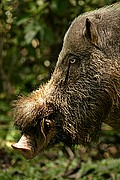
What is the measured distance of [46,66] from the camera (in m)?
8.67

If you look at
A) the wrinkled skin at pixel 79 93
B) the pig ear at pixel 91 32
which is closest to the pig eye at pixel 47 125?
the wrinkled skin at pixel 79 93

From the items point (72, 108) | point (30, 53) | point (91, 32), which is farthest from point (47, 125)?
point (30, 53)

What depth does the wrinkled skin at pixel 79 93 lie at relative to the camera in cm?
441

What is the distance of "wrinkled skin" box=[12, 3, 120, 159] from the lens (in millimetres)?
4414

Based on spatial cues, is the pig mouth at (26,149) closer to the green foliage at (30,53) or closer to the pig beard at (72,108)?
the pig beard at (72,108)

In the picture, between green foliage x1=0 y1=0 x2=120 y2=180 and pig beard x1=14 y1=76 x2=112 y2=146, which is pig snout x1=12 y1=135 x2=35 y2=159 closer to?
pig beard x1=14 y1=76 x2=112 y2=146

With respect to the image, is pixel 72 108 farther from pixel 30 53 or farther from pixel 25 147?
pixel 30 53

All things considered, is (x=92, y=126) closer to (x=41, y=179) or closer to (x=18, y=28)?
(x=41, y=179)

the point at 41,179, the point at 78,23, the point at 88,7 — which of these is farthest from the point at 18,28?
the point at 78,23

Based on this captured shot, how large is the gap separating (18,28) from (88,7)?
1.30 meters

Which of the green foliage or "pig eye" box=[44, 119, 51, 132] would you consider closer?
"pig eye" box=[44, 119, 51, 132]

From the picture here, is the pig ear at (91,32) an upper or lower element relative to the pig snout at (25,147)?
upper

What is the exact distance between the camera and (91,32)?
4.40 meters

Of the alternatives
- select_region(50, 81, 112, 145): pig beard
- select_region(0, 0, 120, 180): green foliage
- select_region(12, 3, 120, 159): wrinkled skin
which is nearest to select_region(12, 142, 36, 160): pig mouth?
select_region(12, 3, 120, 159): wrinkled skin
